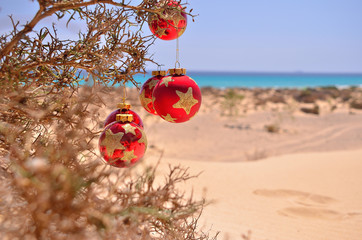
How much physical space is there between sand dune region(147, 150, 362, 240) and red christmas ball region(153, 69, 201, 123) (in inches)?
82.2

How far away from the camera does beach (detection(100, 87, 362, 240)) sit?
4848 mm

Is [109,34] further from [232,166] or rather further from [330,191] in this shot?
[232,166]

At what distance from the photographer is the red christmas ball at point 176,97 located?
7.73 ft

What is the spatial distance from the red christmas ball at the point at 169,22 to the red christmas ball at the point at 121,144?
744mm

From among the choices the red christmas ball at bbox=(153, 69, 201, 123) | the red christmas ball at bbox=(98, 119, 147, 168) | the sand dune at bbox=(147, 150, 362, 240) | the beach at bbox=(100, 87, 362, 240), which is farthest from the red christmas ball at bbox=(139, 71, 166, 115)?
the sand dune at bbox=(147, 150, 362, 240)

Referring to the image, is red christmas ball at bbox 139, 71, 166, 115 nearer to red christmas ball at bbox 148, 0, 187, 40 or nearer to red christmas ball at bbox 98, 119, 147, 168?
red christmas ball at bbox 148, 0, 187, 40

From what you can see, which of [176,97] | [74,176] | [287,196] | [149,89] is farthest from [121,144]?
[287,196]

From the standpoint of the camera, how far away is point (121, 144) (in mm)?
2281

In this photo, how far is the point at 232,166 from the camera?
847 centimetres

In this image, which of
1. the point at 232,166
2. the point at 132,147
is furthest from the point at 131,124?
the point at 232,166

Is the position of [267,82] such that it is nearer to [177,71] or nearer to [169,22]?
[169,22]

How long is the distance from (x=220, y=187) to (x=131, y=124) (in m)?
4.94

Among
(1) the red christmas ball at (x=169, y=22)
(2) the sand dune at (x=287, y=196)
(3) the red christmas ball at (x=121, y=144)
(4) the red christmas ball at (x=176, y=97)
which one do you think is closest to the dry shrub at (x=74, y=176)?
(1) the red christmas ball at (x=169, y=22)

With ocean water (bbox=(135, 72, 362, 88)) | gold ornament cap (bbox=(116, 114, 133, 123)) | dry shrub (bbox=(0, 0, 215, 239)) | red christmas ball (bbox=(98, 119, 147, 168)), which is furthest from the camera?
ocean water (bbox=(135, 72, 362, 88))
